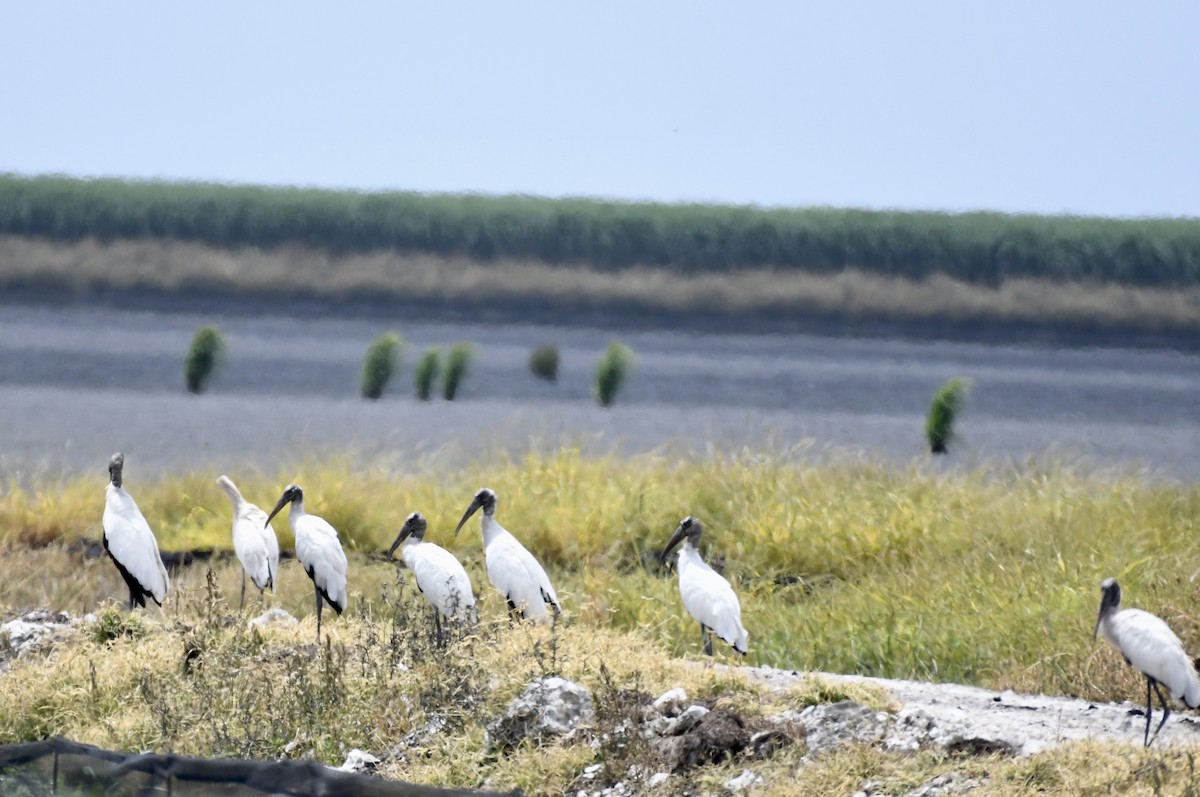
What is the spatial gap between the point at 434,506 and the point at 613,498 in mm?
1531

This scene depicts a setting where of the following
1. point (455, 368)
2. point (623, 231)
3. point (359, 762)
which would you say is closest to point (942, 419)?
point (455, 368)

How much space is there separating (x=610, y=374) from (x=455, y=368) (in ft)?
7.53

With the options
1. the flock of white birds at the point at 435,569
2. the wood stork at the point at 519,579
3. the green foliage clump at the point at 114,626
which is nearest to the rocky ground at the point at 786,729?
the flock of white birds at the point at 435,569

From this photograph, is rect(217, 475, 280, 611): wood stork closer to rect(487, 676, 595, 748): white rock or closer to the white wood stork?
the white wood stork

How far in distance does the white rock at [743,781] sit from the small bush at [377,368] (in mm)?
16285

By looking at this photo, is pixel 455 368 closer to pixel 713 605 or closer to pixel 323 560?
pixel 323 560

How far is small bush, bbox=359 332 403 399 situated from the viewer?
21578 mm

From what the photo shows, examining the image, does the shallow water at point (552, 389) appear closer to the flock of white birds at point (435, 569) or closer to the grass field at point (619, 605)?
the grass field at point (619, 605)

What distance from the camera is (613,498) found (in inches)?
488

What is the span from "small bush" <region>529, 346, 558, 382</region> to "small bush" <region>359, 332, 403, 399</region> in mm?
2052

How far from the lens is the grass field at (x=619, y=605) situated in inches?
257

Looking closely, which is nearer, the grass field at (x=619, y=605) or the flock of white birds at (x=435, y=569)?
the grass field at (x=619, y=605)

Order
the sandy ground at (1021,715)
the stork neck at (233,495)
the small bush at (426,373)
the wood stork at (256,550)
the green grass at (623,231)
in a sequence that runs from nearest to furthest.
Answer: the sandy ground at (1021,715), the wood stork at (256,550), the stork neck at (233,495), the small bush at (426,373), the green grass at (623,231)

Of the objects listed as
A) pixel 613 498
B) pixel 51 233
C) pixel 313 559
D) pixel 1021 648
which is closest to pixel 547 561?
pixel 613 498
